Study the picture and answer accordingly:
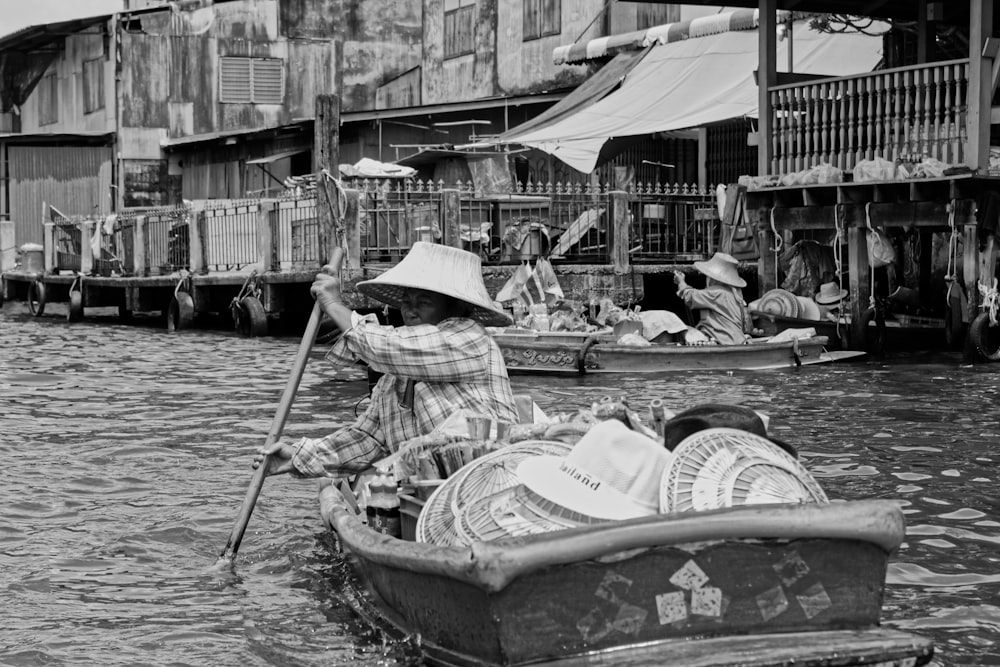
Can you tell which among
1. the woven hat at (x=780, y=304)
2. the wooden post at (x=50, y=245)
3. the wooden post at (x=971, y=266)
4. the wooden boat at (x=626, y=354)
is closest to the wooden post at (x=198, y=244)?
the wooden post at (x=50, y=245)

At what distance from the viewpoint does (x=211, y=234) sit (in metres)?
22.3

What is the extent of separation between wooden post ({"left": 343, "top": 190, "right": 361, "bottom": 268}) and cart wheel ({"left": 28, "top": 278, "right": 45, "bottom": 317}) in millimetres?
11272

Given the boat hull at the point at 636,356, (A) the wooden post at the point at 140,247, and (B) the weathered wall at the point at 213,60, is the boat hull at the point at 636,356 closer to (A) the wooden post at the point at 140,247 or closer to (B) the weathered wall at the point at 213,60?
(A) the wooden post at the point at 140,247

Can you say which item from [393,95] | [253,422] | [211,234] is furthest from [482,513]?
[393,95]

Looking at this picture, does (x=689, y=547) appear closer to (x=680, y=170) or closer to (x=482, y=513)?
(x=482, y=513)

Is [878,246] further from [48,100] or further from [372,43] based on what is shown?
[48,100]

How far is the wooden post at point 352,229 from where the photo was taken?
1819 centimetres

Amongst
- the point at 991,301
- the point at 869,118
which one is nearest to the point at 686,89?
the point at 869,118

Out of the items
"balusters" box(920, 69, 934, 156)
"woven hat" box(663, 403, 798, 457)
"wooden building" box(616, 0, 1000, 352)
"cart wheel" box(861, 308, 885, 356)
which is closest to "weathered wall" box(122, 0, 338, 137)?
"wooden building" box(616, 0, 1000, 352)

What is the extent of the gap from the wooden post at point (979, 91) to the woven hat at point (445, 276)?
9.46 m

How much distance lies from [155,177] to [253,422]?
884 inches

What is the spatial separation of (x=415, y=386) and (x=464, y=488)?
4.37 ft

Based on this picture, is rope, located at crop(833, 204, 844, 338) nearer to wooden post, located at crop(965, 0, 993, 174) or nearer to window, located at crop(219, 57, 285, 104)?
wooden post, located at crop(965, 0, 993, 174)

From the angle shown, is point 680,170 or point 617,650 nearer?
point 617,650
